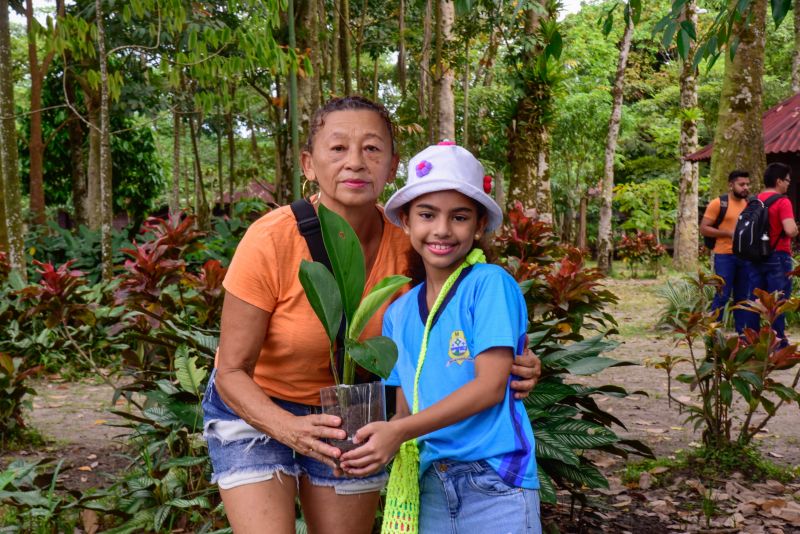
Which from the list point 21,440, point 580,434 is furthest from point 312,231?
point 21,440

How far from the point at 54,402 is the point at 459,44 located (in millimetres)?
9014

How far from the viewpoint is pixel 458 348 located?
2012mm

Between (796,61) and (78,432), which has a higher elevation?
(796,61)

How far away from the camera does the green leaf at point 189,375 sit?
350 centimetres

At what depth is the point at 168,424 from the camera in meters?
3.72

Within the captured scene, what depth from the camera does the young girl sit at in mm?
1930

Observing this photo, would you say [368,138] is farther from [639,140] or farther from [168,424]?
[639,140]

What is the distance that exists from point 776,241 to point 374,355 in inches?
292

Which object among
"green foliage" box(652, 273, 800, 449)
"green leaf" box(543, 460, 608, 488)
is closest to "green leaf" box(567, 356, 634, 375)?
"green leaf" box(543, 460, 608, 488)

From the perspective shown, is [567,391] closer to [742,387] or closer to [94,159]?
[742,387]

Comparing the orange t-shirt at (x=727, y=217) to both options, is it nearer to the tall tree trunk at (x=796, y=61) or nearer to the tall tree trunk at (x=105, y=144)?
the tall tree trunk at (x=105, y=144)

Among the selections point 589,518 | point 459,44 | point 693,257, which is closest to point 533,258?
point 589,518

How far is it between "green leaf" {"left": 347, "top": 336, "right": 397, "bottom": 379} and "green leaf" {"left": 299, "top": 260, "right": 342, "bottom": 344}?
4.2 inches


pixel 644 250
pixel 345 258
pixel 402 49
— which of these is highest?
pixel 402 49
